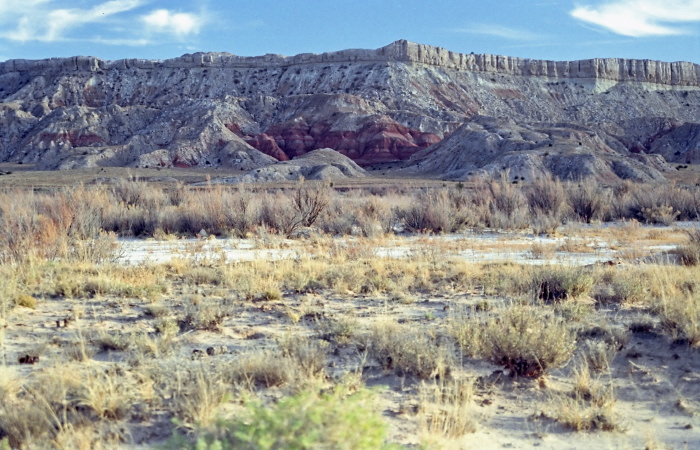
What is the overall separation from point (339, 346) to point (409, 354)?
950 millimetres

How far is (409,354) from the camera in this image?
5.77m

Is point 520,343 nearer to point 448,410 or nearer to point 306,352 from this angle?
point 448,410

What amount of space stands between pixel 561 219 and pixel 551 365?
15846 millimetres

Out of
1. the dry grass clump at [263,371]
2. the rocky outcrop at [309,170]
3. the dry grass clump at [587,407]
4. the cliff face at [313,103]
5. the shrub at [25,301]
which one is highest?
the cliff face at [313,103]

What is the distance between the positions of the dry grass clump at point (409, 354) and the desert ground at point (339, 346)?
0.8 inches

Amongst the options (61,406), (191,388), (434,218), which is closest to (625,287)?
(191,388)

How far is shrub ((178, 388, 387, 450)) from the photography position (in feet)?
10.5

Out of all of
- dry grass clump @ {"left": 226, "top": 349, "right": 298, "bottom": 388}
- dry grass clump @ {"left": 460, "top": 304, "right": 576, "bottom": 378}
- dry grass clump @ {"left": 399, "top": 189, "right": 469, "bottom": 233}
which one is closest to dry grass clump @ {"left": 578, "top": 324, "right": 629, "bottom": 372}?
dry grass clump @ {"left": 460, "top": 304, "right": 576, "bottom": 378}

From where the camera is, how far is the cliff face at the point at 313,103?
7638 cm

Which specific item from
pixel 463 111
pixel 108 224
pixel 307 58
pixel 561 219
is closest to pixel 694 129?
pixel 463 111

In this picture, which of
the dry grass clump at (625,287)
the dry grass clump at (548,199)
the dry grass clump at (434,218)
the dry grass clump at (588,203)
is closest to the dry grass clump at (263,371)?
the dry grass clump at (625,287)

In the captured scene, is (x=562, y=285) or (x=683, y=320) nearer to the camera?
(x=683, y=320)

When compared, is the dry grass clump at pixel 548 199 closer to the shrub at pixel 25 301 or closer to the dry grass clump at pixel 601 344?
the dry grass clump at pixel 601 344

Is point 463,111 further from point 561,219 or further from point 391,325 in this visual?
point 391,325
